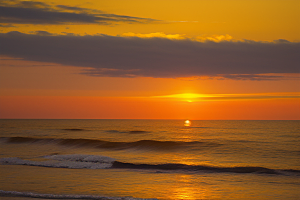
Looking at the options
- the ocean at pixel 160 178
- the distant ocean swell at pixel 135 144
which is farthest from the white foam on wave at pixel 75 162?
the distant ocean swell at pixel 135 144

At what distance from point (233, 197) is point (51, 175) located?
35.7 feet

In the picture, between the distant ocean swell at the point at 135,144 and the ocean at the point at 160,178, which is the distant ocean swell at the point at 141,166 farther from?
the distant ocean swell at the point at 135,144

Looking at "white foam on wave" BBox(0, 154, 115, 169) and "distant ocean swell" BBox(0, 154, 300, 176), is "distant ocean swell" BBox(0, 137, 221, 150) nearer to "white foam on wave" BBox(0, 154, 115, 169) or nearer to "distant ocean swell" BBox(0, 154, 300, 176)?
"white foam on wave" BBox(0, 154, 115, 169)

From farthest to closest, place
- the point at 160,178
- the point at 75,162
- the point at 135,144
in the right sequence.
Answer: the point at 135,144 < the point at 75,162 < the point at 160,178

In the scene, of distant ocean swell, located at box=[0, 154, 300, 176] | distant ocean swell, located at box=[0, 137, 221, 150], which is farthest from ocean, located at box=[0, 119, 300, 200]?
distant ocean swell, located at box=[0, 137, 221, 150]

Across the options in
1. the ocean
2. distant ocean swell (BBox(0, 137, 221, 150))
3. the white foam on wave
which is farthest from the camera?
distant ocean swell (BBox(0, 137, 221, 150))

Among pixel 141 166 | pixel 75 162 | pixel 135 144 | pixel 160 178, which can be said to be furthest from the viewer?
pixel 135 144

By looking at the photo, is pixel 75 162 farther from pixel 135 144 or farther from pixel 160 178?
pixel 135 144

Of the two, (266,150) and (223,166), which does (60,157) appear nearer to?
(223,166)

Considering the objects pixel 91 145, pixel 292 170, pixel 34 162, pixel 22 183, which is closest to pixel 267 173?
pixel 292 170

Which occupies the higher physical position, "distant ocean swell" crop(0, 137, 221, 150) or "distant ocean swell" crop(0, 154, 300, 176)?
"distant ocean swell" crop(0, 137, 221, 150)

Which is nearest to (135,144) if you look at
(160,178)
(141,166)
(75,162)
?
(75,162)

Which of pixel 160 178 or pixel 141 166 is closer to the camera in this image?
pixel 160 178

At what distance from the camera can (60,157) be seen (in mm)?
26797
